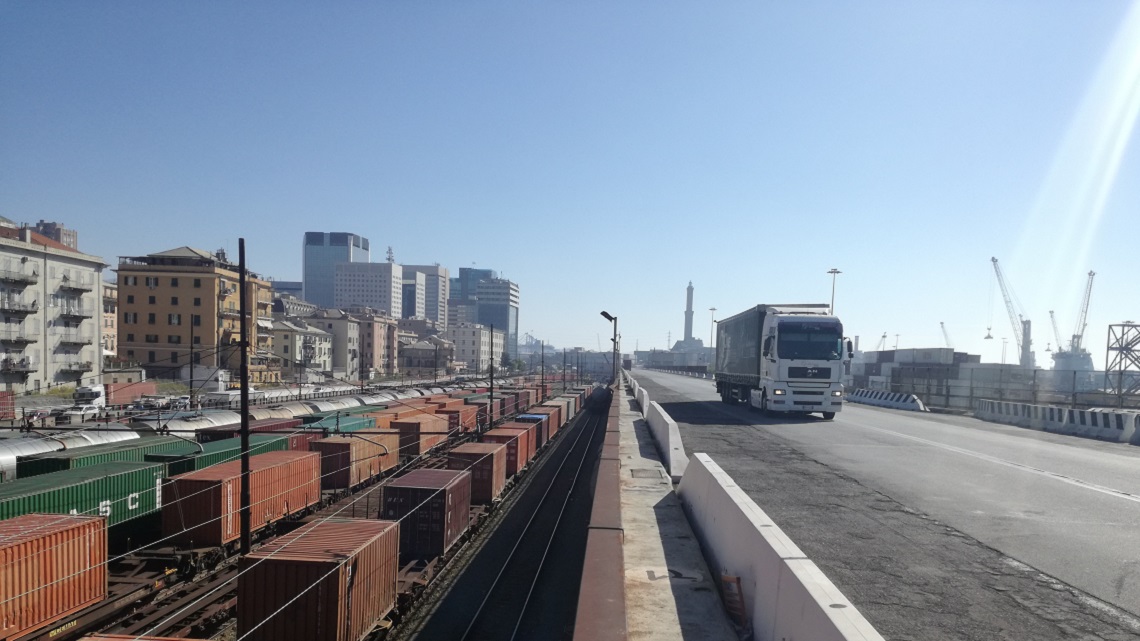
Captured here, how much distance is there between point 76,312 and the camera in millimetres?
59438

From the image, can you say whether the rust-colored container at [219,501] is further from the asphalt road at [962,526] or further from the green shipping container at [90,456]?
the asphalt road at [962,526]

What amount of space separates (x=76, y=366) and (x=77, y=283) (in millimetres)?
7880

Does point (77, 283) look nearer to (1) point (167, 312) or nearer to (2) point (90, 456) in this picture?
(1) point (167, 312)

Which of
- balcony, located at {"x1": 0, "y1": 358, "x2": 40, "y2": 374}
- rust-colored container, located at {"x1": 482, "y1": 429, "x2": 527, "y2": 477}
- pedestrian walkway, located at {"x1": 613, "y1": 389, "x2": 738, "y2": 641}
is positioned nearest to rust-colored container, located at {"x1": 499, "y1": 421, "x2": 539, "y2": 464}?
rust-colored container, located at {"x1": 482, "y1": 429, "x2": 527, "y2": 477}

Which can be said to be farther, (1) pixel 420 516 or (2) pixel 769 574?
(1) pixel 420 516

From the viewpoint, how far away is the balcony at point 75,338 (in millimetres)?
58125

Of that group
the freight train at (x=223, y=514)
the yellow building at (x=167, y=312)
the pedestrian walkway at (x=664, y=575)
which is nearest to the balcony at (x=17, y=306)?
the yellow building at (x=167, y=312)

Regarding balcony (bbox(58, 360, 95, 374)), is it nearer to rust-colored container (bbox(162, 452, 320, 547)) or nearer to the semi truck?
rust-colored container (bbox(162, 452, 320, 547))

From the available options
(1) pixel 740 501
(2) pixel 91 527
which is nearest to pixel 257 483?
(2) pixel 91 527

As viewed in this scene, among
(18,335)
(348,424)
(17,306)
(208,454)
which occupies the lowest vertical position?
(348,424)

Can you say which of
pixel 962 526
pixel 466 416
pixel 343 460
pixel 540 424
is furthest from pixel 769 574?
pixel 466 416

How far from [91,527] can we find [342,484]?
37.0 feet

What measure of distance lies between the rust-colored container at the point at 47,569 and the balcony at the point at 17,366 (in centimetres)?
5271

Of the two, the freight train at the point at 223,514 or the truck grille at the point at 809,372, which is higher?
the truck grille at the point at 809,372
